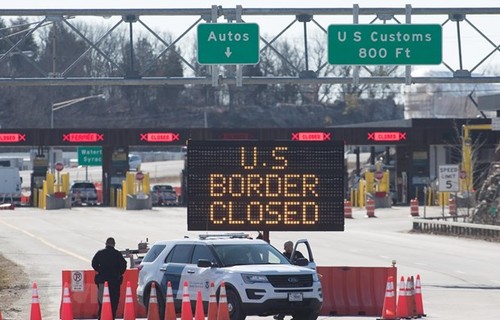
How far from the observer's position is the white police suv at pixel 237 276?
20094 mm

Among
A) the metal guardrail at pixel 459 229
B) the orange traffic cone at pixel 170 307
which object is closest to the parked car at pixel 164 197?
the metal guardrail at pixel 459 229

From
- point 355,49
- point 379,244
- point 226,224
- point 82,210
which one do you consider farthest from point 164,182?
point 226,224

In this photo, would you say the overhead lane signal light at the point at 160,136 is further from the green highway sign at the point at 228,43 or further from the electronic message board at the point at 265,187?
the electronic message board at the point at 265,187

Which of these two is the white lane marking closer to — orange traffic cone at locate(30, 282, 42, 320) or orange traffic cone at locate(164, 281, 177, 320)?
orange traffic cone at locate(164, 281, 177, 320)

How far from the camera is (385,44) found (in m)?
33.6

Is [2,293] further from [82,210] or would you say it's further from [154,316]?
[82,210]

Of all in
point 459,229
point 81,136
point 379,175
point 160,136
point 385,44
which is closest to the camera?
point 385,44

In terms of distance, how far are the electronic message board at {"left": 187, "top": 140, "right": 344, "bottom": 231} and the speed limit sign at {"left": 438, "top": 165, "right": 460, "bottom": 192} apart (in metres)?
29.8

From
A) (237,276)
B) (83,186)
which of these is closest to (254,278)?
(237,276)

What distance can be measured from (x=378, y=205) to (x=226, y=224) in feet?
172

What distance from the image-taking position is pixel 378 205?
251 ft

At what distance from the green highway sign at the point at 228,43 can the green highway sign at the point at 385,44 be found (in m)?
2.11

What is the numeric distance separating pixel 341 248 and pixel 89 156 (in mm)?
50951

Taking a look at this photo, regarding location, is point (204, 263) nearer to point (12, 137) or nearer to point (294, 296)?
point (294, 296)
